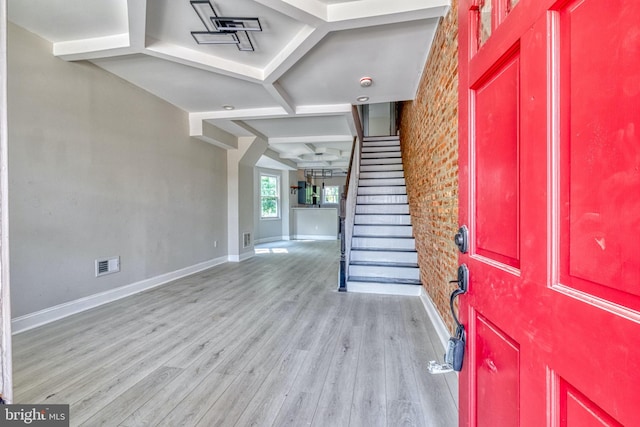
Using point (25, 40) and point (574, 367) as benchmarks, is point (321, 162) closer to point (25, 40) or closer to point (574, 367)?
point (25, 40)

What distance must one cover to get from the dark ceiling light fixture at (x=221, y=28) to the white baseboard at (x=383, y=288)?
9.96ft

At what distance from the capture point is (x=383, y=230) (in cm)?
448

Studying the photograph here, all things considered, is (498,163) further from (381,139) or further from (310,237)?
(310,237)

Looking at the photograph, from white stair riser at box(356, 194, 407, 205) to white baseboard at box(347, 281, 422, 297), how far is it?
65.3 inches

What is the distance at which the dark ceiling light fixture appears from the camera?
2.26 meters

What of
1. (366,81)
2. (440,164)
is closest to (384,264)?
(440,164)

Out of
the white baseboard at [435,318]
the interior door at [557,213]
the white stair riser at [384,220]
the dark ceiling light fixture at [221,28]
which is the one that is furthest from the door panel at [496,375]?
the white stair riser at [384,220]

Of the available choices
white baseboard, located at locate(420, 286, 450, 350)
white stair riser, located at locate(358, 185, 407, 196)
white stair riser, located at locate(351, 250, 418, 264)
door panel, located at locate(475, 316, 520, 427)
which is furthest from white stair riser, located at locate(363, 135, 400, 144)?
door panel, located at locate(475, 316, 520, 427)

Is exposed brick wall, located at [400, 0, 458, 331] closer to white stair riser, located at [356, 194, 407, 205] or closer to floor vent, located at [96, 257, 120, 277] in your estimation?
white stair riser, located at [356, 194, 407, 205]

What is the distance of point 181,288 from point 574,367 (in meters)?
4.30

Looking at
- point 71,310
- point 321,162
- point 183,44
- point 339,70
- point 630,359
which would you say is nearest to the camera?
point 630,359

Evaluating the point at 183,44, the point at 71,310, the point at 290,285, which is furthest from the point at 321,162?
the point at 71,310

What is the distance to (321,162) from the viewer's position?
9883 millimetres

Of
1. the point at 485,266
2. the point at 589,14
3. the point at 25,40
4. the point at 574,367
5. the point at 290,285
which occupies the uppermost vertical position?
the point at 25,40
